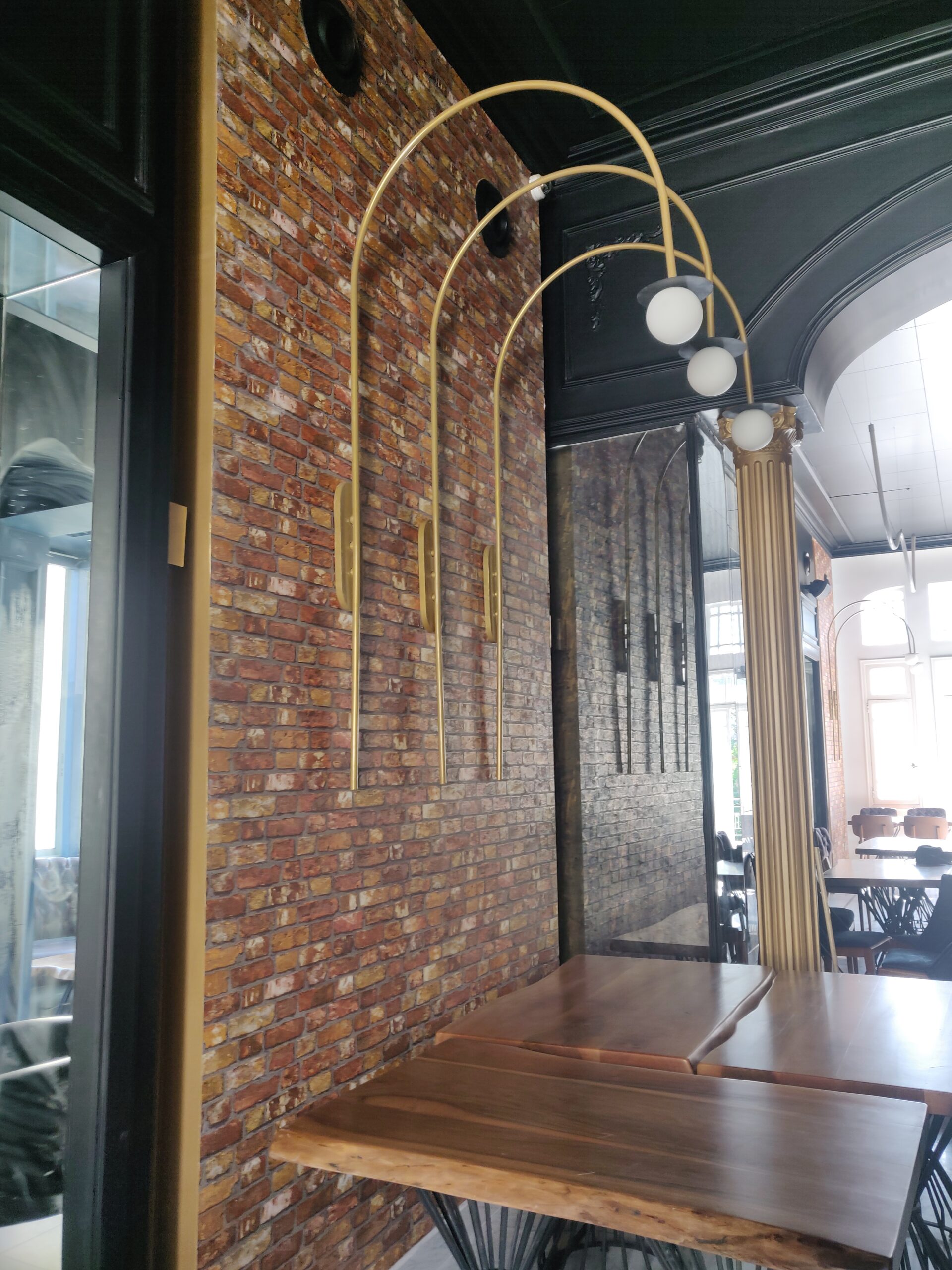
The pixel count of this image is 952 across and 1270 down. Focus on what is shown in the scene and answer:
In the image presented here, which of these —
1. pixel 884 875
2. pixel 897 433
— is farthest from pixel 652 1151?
pixel 897 433

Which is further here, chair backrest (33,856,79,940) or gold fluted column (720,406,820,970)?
gold fluted column (720,406,820,970)

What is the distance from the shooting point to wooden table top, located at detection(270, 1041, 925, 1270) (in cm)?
141

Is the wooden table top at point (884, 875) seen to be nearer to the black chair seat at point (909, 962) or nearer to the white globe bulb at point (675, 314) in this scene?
the black chair seat at point (909, 962)

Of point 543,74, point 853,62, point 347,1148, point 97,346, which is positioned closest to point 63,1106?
point 347,1148

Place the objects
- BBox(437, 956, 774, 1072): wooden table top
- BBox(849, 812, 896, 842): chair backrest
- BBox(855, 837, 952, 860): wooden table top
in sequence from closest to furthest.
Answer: BBox(437, 956, 774, 1072): wooden table top < BBox(855, 837, 952, 860): wooden table top < BBox(849, 812, 896, 842): chair backrest

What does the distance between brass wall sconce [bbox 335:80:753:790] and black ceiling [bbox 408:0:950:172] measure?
0.20 metres

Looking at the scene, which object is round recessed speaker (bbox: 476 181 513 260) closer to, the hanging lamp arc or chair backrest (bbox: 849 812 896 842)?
the hanging lamp arc

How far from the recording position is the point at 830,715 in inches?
438

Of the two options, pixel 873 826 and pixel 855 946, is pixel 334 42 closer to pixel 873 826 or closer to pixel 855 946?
pixel 855 946

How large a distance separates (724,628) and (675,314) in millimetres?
2056

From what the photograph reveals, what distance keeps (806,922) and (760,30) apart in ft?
11.4

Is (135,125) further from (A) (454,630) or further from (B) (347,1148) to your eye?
(B) (347,1148)

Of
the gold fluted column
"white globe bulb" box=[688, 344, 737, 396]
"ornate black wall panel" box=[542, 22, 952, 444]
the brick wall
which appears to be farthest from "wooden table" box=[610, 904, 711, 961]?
the brick wall

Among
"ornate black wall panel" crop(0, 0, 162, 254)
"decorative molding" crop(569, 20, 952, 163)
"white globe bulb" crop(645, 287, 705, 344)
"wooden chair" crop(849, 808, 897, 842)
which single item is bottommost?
"wooden chair" crop(849, 808, 897, 842)
